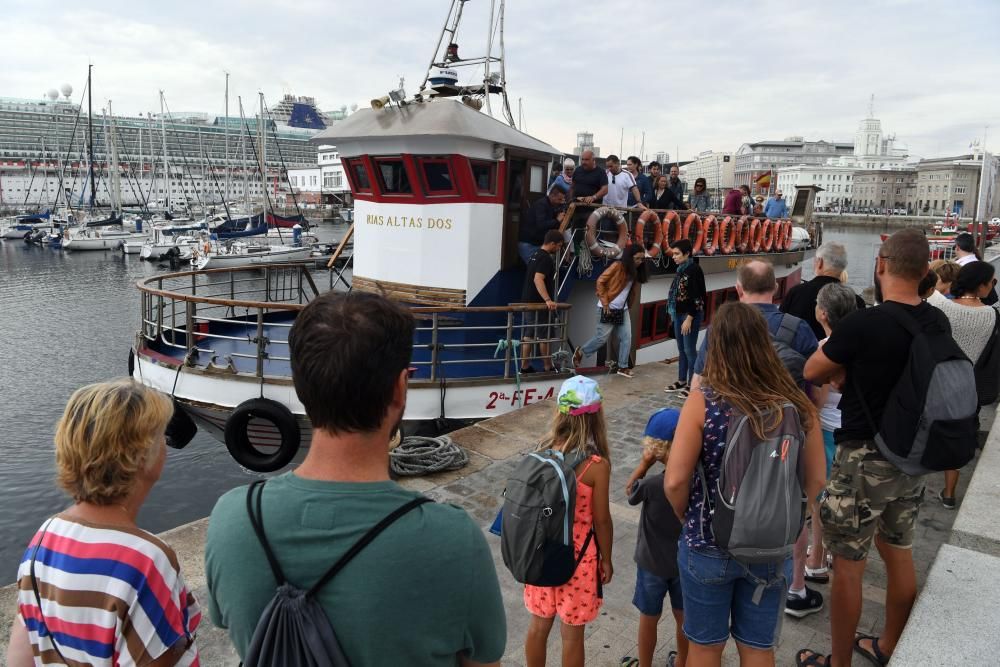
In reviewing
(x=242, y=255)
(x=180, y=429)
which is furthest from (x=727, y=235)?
(x=242, y=255)

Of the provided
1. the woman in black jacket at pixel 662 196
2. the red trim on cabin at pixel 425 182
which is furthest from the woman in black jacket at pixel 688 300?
the woman in black jacket at pixel 662 196

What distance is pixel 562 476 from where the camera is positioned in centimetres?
279

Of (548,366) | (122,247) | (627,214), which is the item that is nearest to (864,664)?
(548,366)

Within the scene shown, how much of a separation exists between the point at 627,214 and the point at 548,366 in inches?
136

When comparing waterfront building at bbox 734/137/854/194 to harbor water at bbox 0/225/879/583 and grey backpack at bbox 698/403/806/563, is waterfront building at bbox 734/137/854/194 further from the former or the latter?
grey backpack at bbox 698/403/806/563

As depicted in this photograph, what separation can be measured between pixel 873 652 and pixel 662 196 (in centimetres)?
1101

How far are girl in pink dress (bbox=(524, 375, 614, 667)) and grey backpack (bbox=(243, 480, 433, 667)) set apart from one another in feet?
5.65

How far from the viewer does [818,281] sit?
15.5 ft

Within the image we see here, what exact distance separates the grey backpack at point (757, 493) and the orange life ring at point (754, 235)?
13.1 meters

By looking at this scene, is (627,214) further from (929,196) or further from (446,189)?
(929,196)

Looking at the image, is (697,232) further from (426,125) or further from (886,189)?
(886,189)

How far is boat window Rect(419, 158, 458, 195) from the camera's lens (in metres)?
9.16

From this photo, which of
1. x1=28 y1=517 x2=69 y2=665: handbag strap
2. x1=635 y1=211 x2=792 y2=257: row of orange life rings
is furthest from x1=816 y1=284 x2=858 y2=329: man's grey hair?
x1=635 y1=211 x2=792 y2=257: row of orange life rings

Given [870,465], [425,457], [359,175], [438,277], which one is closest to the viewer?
[870,465]
